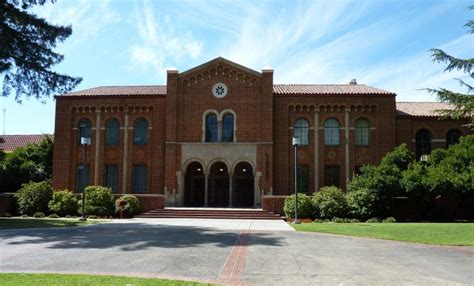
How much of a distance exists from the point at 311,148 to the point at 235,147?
5.46 m

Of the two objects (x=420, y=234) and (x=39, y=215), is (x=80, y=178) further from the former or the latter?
(x=420, y=234)

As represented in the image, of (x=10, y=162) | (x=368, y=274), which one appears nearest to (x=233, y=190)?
(x=10, y=162)

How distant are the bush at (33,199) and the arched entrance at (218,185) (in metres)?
11.0

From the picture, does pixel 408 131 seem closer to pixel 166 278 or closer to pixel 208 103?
pixel 208 103

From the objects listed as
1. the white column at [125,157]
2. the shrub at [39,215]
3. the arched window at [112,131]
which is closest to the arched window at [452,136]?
the white column at [125,157]

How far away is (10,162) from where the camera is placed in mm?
37250

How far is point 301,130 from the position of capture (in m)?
33.7

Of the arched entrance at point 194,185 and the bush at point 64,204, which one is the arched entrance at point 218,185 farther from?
the bush at point 64,204

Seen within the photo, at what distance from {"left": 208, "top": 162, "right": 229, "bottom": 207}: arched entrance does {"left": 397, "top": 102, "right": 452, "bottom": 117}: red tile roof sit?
43.7ft

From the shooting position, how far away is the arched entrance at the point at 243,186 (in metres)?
33.9

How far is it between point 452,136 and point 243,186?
15.5m

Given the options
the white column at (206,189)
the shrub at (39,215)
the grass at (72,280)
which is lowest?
the shrub at (39,215)

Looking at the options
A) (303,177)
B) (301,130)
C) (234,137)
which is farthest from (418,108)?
(234,137)

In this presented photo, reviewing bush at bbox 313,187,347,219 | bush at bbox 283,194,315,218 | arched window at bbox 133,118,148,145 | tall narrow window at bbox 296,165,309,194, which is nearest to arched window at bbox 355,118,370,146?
tall narrow window at bbox 296,165,309,194
